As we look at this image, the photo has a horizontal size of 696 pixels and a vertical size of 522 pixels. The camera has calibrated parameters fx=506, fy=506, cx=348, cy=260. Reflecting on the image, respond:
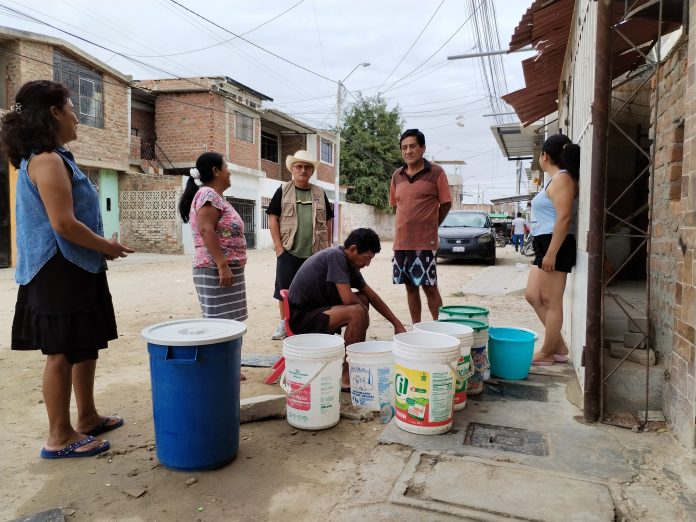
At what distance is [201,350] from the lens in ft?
7.43

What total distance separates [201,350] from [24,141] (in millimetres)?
1290

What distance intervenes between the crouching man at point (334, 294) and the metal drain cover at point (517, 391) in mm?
759

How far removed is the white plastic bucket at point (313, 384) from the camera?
2.77 meters

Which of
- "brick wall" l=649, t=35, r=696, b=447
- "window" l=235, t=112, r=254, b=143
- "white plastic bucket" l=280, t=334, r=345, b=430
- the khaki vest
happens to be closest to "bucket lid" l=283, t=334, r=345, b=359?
"white plastic bucket" l=280, t=334, r=345, b=430

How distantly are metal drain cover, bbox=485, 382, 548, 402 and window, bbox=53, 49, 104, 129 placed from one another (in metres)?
15.2

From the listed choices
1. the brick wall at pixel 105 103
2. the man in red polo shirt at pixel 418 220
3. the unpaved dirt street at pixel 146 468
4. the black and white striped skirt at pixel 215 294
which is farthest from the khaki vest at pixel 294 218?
the brick wall at pixel 105 103

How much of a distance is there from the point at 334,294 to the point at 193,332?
4.07 feet

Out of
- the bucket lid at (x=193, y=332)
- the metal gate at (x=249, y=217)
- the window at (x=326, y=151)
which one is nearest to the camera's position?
the bucket lid at (x=193, y=332)

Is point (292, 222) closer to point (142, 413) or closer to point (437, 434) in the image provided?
point (142, 413)

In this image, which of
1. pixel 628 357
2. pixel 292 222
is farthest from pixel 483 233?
pixel 628 357

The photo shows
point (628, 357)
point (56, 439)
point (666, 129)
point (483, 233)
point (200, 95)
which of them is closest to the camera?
point (56, 439)

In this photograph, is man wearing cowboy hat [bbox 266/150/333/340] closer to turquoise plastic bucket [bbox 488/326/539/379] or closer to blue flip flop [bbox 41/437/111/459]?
turquoise plastic bucket [bbox 488/326/539/379]

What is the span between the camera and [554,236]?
3533 mm

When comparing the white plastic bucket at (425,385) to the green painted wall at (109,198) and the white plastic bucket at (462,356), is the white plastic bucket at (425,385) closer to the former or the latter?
the white plastic bucket at (462,356)
